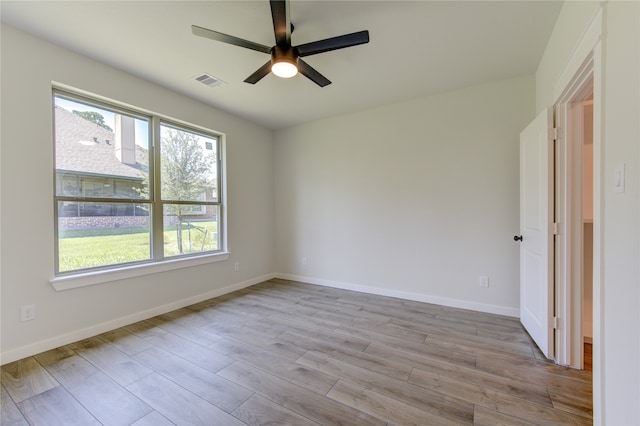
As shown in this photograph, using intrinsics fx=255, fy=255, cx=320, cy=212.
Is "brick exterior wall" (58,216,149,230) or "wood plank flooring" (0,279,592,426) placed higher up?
"brick exterior wall" (58,216,149,230)

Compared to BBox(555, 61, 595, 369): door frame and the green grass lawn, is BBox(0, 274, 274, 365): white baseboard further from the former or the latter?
BBox(555, 61, 595, 369): door frame

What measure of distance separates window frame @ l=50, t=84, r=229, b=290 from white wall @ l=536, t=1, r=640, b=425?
12.2 ft

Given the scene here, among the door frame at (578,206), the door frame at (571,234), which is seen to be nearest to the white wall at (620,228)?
the door frame at (578,206)

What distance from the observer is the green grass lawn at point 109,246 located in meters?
2.43

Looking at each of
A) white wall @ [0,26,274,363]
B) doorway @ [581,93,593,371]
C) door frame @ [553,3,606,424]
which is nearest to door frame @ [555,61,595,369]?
door frame @ [553,3,606,424]

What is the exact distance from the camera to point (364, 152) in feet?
12.5

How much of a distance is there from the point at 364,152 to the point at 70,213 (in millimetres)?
3461

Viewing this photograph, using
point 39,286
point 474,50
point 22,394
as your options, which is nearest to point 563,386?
point 474,50

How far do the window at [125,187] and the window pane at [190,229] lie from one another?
0.04ft

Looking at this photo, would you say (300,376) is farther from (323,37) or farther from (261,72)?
(323,37)

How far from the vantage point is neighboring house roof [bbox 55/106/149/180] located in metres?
2.39

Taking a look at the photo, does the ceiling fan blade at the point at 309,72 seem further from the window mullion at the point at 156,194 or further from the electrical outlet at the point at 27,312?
the electrical outlet at the point at 27,312

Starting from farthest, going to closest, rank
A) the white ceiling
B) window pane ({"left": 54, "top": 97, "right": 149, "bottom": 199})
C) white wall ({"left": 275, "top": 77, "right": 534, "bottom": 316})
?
white wall ({"left": 275, "top": 77, "right": 534, "bottom": 316}) → window pane ({"left": 54, "top": 97, "right": 149, "bottom": 199}) → the white ceiling

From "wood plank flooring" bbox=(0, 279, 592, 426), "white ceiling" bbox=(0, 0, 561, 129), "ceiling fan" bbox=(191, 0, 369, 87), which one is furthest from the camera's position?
"white ceiling" bbox=(0, 0, 561, 129)
